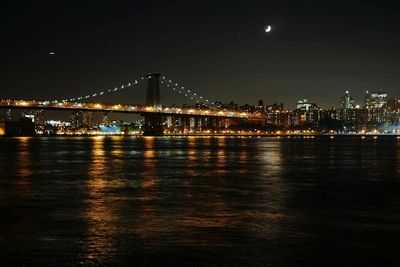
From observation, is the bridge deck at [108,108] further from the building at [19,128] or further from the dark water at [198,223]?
the dark water at [198,223]

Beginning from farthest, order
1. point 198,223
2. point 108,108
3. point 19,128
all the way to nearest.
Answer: point 19,128
point 108,108
point 198,223

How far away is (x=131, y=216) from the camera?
12.5 metres

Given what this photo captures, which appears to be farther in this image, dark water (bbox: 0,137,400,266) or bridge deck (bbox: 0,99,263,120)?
bridge deck (bbox: 0,99,263,120)

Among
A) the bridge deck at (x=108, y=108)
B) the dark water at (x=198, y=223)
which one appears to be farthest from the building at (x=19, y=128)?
the dark water at (x=198, y=223)

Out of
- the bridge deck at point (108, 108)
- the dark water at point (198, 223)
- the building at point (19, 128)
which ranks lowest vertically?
the dark water at point (198, 223)

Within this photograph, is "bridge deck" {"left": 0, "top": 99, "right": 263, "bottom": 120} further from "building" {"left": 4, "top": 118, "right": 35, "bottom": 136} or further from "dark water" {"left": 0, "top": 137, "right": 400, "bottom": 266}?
"dark water" {"left": 0, "top": 137, "right": 400, "bottom": 266}

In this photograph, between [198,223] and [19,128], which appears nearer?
[198,223]

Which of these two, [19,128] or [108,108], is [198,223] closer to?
[108,108]

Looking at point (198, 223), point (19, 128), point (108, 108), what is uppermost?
point (108, 108)

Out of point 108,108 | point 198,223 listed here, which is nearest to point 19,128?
point 108,108

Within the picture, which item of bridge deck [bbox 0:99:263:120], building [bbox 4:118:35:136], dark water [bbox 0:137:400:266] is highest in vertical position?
bridge deck [bbox 0:99:263:120]

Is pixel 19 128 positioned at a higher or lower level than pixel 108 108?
lower

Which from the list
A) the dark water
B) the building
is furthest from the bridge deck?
the dark water

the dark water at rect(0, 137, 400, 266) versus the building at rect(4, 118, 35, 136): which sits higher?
the building at rect(4, 118, 35, 136)
